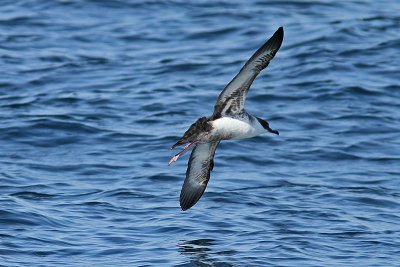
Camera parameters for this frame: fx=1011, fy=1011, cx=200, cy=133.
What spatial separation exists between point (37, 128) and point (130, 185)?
2.62 meters

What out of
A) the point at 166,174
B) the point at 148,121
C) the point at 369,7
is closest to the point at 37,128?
the point at 148,121

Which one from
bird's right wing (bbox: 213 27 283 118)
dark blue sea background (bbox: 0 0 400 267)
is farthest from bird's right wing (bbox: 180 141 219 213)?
bird's right wing (bbox: 213 27 283 118)

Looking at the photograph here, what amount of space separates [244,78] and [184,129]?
526 centimetres

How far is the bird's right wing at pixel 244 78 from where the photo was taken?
904 cm

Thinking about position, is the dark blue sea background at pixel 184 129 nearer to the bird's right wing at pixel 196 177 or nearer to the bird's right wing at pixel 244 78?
the bird's right wing at pixel 196 177

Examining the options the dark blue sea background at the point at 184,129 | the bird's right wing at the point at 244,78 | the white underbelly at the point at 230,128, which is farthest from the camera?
the dark blue sea background at the point at 184,129

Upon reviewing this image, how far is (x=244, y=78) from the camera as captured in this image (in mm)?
9250

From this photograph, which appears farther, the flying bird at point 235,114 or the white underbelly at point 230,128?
the white underbelly at point 230,128

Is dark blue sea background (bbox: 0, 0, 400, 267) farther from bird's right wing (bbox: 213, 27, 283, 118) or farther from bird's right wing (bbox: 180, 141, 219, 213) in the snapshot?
bird's right wing (bbox: 213, 27, 283, 118)

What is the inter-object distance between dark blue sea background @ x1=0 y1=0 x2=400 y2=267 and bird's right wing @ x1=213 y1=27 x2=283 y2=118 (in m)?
1.53

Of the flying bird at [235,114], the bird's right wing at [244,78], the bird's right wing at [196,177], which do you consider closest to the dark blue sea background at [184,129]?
the bird's right wing at [196,177]

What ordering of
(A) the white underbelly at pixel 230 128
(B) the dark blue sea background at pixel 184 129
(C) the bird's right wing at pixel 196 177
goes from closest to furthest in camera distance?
(A) the white underbelly at pixel 230 128 → (B) the dark blue sea background at pixel 184 129 → (C) the bird's right wing at pixel 196 177

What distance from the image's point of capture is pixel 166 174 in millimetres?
12789

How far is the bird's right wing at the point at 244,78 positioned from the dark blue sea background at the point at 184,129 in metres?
1.53
